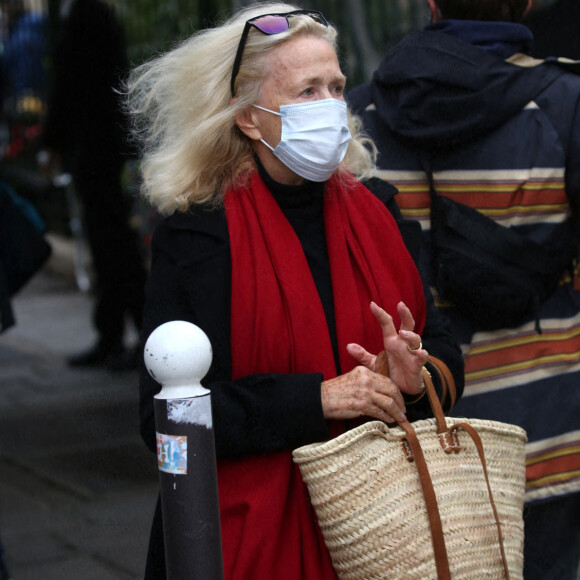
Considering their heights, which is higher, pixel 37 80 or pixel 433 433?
pixel 433 433

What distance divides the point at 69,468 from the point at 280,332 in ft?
11.2

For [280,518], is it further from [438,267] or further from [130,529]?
[130,529]

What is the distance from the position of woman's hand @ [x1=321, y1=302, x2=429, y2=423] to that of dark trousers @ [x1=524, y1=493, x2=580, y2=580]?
0.96m

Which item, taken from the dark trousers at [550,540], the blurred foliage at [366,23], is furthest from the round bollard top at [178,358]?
the blurred foliage at [366,23]

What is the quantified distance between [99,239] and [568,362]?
4.59 metres

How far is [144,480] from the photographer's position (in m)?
5.07

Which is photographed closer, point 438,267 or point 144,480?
point 438,267

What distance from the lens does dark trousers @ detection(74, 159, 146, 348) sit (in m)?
6.84

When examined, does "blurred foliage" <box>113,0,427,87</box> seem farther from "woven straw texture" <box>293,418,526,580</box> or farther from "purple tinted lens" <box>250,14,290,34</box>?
"woven straw texture" <box>293,418,526,580</box>

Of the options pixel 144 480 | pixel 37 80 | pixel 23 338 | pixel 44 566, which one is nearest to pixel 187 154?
pixel 44 566

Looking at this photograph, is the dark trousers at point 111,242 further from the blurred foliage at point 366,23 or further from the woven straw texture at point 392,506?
the woven straw texture at point 392,506

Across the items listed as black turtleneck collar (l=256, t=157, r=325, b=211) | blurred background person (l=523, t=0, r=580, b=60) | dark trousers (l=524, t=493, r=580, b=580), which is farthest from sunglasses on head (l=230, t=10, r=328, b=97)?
blurred background person (l=523, t=0, r=580, b=60)

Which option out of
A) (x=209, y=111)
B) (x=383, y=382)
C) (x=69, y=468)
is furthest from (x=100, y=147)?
(x=383, y=382)

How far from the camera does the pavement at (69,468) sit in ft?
13.8
